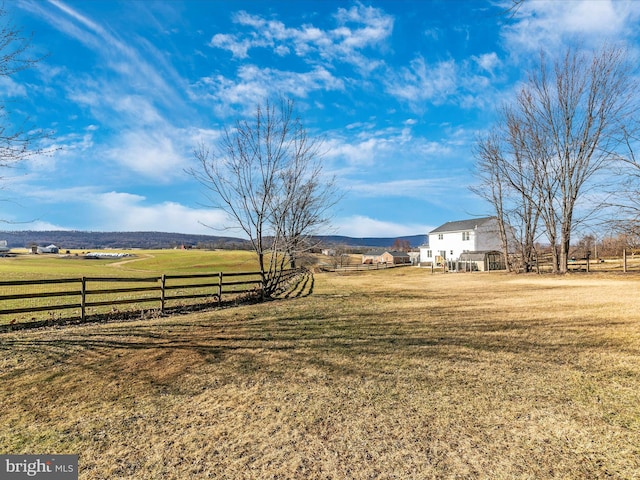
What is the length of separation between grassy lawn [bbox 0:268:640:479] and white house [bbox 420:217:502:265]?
38.8 metres

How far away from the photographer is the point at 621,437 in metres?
3.38

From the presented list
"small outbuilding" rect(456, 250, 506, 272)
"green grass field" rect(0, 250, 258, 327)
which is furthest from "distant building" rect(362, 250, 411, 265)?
"small outbuilding" rect(456, 250, 506, 272)

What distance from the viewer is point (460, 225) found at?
164 feet

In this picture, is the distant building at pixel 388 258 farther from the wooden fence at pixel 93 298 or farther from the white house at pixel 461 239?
the wooden fence at pixel 93 298

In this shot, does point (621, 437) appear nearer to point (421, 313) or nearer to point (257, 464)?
point (257, 464)

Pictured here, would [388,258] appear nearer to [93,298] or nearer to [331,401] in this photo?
[93,298]

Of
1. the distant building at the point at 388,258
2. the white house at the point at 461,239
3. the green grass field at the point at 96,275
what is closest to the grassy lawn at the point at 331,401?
the green grass field at the point at 96,275

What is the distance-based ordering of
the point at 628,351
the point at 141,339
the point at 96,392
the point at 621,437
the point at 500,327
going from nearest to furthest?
the point at 621,437
the point at 96,392
the point at 628,351
the point at 141,339
the point at 500,327

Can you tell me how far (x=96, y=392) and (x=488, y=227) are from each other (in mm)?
48847

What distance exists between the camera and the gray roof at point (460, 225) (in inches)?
1863

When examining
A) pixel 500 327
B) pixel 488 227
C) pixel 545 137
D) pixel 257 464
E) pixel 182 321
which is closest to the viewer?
pixel 257 464

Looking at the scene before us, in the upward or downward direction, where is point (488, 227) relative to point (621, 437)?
upward

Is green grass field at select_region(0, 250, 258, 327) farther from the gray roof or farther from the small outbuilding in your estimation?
the gray roof

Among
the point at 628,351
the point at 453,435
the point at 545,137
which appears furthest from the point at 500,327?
the point at 545,137
